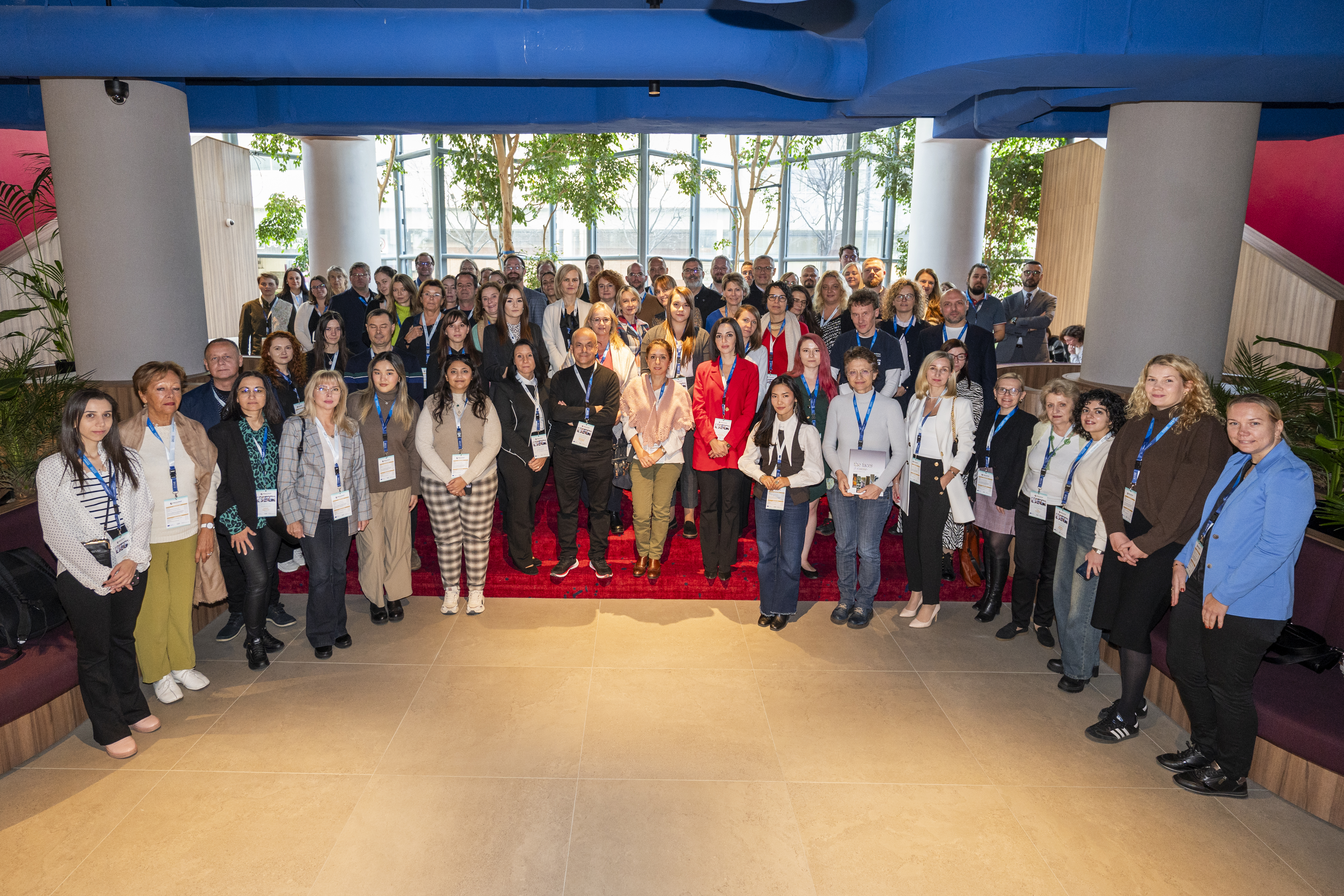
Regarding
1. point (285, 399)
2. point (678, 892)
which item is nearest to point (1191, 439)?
point (678, 892)

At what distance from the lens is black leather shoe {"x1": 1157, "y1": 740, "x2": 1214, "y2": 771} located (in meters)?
3.46

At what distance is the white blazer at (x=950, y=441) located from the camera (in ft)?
15.0

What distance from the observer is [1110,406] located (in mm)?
4051

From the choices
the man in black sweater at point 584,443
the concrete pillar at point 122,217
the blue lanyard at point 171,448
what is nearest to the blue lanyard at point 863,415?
the man in black sweater at point 584,443

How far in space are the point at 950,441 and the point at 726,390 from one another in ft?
4.59

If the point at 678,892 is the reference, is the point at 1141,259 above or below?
above

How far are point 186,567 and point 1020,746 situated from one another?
4115mm

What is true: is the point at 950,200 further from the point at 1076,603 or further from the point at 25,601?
the point at 25,601

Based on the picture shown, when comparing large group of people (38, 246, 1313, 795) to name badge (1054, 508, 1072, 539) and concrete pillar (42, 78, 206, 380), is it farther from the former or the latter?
concrete pillar (42, 78, 206, 380)

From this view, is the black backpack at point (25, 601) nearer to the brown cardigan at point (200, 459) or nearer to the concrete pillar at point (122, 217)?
the brown cardigan at point (200, 459)

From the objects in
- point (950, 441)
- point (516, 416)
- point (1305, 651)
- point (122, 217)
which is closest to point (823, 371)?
point (950, 441)

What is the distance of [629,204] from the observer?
16953 mm

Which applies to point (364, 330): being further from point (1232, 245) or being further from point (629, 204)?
point (629, 204)

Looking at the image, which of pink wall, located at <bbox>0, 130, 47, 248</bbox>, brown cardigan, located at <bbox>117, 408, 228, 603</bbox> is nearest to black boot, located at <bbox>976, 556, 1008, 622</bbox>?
brown cardigan, located at <bbox>117, 408, 228, 603</bbox>
